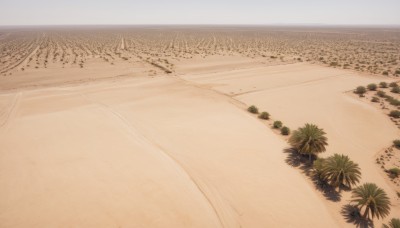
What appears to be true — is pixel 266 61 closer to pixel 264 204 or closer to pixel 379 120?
pixel 379 120

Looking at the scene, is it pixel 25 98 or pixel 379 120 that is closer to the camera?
pixel 379 120

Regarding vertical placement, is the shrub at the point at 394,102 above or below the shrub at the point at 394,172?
above

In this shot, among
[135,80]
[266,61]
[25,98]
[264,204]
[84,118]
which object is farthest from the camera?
[266,61]

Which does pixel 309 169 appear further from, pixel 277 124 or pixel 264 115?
pixel 264 115

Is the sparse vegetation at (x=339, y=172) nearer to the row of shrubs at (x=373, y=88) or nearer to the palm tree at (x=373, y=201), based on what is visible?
the palm tree at (x=373, y=201)

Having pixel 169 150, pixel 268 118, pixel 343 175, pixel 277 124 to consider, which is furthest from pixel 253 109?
pixel 343 175

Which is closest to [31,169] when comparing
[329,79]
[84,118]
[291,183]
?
[84,118]

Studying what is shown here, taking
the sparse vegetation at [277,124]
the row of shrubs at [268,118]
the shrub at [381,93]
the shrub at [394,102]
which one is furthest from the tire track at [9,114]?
the shrub at [381,93]

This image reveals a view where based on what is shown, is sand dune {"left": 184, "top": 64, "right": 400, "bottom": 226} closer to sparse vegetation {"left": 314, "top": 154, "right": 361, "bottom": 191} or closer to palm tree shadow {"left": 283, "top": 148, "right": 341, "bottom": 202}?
palm tree shadow {"left": 283, "top": 148, "right": 341, "bottom": 202}
